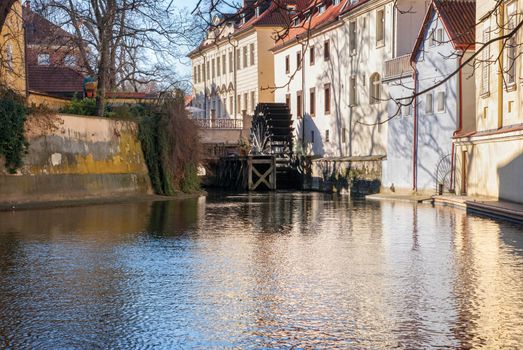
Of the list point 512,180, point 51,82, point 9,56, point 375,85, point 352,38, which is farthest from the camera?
point 51,82

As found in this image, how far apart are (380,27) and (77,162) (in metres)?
18.7

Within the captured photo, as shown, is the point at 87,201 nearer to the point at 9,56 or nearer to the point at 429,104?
the point at 9,56

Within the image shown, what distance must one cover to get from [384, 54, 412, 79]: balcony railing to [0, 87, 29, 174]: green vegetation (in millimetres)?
16698

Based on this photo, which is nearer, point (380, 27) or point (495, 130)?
point (495, 130)

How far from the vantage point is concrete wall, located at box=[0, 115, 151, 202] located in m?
30.4

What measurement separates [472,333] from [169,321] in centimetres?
298

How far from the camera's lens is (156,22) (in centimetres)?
3334

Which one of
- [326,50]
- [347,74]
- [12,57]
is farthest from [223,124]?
[12,57]

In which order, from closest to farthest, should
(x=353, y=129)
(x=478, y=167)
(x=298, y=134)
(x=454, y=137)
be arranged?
(x=478, y=167)
(x=454, y=137)
(x=353, y=129)
(x=298, y=134)

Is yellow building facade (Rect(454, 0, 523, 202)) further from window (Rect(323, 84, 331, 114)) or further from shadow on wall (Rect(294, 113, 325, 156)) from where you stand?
shadow on wall (Rect(294, 113, 325, 156))

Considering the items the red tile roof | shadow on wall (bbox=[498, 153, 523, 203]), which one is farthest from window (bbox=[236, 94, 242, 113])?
shadow on wall (bbox=[498, 153, 523, 203])

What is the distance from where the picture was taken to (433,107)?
36.1 m

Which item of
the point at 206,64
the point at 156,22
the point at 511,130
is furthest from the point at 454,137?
the point at 206,64

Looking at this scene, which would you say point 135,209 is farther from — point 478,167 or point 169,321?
point 169,321
